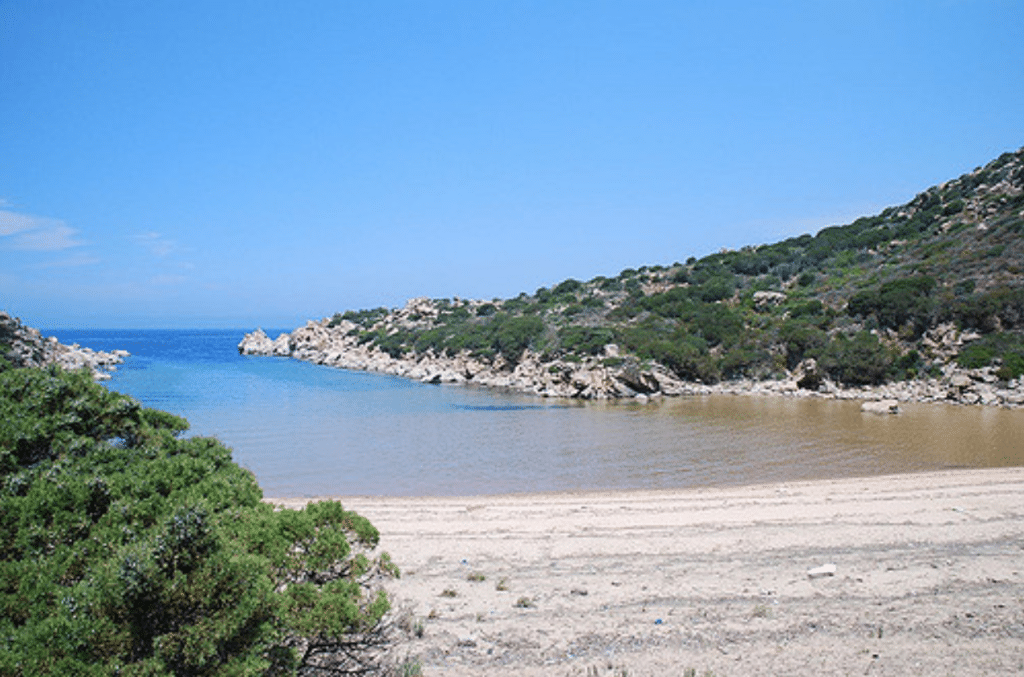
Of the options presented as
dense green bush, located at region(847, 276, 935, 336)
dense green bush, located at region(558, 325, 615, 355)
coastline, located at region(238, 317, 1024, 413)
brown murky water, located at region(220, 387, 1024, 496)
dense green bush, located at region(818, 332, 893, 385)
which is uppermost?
dense green bush, located at region(847, 276, 935, 336)

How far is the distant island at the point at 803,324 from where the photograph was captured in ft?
109

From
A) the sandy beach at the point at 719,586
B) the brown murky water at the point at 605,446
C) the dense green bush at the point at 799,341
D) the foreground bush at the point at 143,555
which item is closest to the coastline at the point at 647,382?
the dense green bush at the point at 799,341

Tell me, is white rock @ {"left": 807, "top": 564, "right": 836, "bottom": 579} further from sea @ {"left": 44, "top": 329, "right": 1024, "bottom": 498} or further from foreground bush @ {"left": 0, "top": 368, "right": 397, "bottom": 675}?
sea @ {"left": 44, "top": 329, "right": 1024, "bottom": 498}

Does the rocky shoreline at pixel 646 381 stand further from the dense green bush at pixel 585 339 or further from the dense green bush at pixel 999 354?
the dense green bush at pixel 585 339

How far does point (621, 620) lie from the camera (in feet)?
22.9

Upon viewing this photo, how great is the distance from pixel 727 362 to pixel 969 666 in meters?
34.0

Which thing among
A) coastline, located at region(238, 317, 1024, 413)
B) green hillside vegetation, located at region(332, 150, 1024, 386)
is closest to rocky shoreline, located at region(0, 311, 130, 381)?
coastline, located at region(238, 317, 1024, 413)

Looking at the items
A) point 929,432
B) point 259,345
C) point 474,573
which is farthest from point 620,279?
point 474,573

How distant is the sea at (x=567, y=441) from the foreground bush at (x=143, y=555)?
25.9 feet

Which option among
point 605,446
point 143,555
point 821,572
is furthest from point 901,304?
point 143,555

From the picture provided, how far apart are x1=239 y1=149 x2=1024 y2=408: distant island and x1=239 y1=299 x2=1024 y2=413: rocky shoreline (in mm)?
95

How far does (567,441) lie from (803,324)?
23541 millimetres

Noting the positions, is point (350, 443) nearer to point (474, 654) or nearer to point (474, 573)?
point (474, 573)

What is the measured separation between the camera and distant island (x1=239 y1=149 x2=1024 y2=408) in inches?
1308
